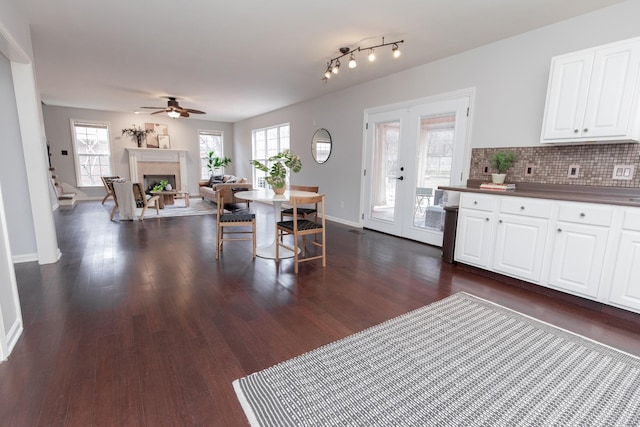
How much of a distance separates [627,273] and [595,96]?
143 centimetres

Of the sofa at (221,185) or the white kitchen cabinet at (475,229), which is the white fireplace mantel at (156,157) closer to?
the sofa at (221,185)

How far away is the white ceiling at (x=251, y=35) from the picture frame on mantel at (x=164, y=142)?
3750 mm

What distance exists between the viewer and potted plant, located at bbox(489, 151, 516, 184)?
318 centimetres

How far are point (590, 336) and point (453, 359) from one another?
111 cm

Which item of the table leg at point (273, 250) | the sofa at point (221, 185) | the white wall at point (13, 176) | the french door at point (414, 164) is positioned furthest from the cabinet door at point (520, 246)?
the sofa at point (221, 185)

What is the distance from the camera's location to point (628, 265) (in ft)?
7.20

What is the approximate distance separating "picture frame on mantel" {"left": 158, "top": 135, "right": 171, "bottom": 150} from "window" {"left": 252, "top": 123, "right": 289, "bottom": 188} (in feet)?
8.98

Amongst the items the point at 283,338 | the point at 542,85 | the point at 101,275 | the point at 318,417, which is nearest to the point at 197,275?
the point at 101,275

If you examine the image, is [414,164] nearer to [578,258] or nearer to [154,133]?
[578,258]

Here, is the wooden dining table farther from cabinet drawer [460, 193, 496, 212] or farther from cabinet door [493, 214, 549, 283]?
cabinet door [493, 214, 549, 283]

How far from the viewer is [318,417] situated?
1339 mm

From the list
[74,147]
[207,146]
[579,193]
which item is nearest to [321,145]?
[579,193]

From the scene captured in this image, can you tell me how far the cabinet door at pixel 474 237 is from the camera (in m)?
3.04

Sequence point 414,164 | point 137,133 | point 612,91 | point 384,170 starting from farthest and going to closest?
point 137,133 < point 384,170 < point 414,164 < point 612,91
